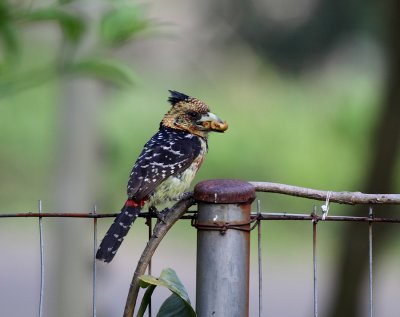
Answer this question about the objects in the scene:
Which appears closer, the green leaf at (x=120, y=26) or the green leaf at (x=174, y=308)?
the green leaf at (x=120, y=26)

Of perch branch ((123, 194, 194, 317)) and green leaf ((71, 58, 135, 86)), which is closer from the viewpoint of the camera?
green leaf ((71, 58, 135, 86))

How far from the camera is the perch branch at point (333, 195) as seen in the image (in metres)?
2.78

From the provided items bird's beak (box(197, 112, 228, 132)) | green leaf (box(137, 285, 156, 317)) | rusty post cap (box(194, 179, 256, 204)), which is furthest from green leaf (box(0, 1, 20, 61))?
bird's beak (box(197, 112, 228, 132))

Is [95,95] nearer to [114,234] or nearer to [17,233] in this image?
[114,234]

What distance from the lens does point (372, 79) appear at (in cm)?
1334

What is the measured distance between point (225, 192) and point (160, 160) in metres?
1.19

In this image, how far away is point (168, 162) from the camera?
12.8 ft

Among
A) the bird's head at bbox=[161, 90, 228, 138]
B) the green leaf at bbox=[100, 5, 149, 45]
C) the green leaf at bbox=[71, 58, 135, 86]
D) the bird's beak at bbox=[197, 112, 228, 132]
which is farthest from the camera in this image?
the bird's head at bbox=[161, 90, 228, 138]

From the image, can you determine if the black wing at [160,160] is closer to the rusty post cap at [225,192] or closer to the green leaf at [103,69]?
the rusty post cap at [225,192]

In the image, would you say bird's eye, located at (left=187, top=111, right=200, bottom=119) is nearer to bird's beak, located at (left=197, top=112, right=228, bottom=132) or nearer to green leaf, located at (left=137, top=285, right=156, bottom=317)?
bird's beak, located at (left=197, top=112, right=228, bottom=132)

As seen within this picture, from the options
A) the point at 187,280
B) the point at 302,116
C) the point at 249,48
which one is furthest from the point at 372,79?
the point at 187,280

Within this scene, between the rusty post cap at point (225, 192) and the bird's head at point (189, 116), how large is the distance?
149cm

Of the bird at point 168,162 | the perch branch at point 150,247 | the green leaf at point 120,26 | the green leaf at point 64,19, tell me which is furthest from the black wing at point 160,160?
the green leaf at point 64,19

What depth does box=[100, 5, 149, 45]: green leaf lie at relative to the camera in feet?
8.54
